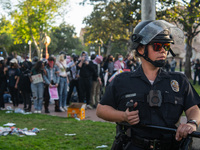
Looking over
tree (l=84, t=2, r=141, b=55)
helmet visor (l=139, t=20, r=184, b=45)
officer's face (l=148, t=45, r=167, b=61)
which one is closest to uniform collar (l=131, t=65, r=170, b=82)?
officer's face (l=148, t=45, r=167, b=61)

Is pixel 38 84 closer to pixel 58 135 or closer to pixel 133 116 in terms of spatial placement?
pixel 58 135

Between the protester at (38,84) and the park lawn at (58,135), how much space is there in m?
0.95

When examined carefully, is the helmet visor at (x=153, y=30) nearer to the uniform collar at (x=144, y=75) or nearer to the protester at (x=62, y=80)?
the uniform collar at (x=144, y=75)

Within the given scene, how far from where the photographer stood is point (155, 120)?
8.42ft

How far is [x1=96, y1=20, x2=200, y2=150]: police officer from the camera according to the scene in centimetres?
254

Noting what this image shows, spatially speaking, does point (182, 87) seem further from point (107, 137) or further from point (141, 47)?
point (107, 137)

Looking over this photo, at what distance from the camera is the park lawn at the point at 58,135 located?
646cm

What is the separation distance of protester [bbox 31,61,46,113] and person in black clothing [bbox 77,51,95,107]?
5.13 feet

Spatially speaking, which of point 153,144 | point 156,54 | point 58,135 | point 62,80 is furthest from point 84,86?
point 153,144

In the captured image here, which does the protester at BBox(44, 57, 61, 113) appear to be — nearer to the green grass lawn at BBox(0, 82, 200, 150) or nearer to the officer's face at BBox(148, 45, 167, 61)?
the green grass lawn at BBox(0, 82, 200, 150)

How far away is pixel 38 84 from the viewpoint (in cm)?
1089

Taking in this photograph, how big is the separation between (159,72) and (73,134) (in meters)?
5.18

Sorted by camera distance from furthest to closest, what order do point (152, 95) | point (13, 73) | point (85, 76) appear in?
point (85, 76) < point (13, 73) < point (152, 95)

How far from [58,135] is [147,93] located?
5203 millimetres
